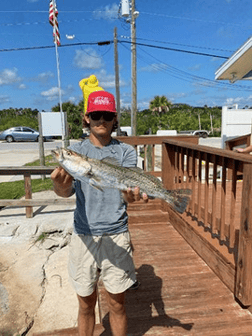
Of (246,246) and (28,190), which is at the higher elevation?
(246,246)

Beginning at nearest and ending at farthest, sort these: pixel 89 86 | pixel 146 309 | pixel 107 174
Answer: pixel 107 174, pixel 146 309, pixel 89 86

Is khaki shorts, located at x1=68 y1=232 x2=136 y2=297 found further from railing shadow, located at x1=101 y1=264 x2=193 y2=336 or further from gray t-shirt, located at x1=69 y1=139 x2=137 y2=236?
railing shadow, located at x1=101 y1=264 x2=193 y2=336

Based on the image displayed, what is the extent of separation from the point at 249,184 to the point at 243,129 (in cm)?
770

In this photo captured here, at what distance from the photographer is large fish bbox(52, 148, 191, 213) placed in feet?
5.37

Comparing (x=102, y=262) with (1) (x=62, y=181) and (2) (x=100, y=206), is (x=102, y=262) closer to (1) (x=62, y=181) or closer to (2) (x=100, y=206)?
(2) (x=100, y=206)

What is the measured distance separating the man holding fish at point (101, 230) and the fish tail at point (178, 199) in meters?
0.31

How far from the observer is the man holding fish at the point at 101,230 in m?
1.90

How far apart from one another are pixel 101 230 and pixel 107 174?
463mm

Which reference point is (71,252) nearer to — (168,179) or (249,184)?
(249,184)

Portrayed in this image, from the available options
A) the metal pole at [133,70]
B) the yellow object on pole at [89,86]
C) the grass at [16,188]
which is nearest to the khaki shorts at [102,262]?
the yellow object on pole at [89,86]

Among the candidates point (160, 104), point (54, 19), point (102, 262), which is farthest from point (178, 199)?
point (160, 104)

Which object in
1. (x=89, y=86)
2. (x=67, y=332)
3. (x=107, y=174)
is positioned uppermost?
(x=89, y=86)

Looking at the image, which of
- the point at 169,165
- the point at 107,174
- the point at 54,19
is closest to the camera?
the point at 107,174

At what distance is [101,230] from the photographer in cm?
191
